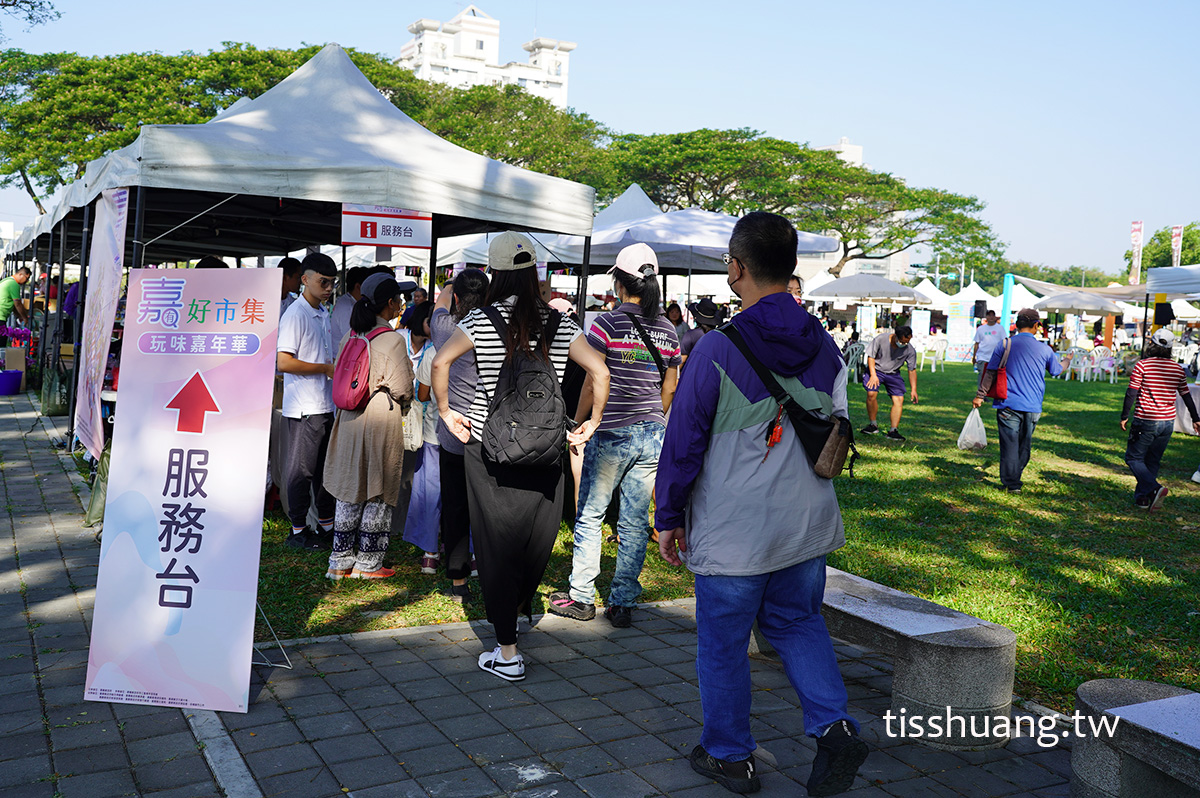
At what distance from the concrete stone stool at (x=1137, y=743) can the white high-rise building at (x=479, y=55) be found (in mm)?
140751

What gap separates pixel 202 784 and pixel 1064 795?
2991 mm

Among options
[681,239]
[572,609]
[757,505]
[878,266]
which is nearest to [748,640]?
[757,505]

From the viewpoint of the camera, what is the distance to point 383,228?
7871 mm

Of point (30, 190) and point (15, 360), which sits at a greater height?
point (30, 190)

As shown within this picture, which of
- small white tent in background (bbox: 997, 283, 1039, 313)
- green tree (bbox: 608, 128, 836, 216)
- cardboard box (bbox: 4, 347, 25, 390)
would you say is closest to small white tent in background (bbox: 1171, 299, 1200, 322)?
small white tent in background (bbox: 997, 283, 1039, 313)

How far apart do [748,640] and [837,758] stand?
1.51 ft

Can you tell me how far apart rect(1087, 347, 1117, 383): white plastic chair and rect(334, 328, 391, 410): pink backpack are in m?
28.4

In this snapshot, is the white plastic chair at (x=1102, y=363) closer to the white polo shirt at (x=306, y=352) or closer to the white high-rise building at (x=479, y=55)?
the white polo shirt at (x=306, y=352)

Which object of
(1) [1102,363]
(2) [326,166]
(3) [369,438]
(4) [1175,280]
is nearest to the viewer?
(3) [369,438]

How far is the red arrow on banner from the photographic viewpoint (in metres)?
3.74

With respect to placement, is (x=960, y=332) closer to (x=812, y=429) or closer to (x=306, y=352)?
(x=306, y=352)

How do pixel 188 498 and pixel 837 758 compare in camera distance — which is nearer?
pixel 837 758

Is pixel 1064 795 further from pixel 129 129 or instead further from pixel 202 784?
pixel 129 129

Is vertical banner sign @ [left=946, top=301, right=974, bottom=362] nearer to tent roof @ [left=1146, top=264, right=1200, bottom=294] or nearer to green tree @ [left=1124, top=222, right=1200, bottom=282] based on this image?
tent roof @ [left=1146, top=264, right=1200, bottom=294]
